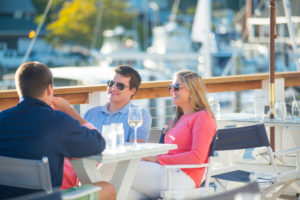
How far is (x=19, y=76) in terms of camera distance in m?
3.19

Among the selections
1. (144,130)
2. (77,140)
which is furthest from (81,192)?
(144,130)

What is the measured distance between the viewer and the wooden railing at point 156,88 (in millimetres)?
4303

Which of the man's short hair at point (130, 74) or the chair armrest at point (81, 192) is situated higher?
the man's short hair at point (130, 74)

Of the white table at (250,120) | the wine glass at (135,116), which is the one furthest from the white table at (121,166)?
the white table at (250,120)

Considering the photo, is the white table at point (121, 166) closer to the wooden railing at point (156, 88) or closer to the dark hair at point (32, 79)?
the dark hair at point (32, 79)

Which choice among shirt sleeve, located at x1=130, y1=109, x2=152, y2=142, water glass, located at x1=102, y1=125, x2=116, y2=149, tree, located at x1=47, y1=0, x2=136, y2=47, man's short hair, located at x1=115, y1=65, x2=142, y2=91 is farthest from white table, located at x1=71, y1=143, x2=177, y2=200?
tree, located at x1=47, y1=0, x2=136, y2=47

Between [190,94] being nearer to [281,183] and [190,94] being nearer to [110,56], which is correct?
[281,183]

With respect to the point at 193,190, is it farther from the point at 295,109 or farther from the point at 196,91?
the point at 295,109

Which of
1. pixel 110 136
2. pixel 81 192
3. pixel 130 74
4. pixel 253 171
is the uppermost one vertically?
pixel 130 74

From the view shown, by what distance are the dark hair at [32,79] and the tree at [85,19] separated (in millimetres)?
42305

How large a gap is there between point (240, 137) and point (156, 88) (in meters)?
1.10

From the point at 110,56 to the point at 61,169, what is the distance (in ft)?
100

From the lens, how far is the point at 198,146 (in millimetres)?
3938

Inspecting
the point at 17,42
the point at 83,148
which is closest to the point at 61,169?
the point at 83,148
